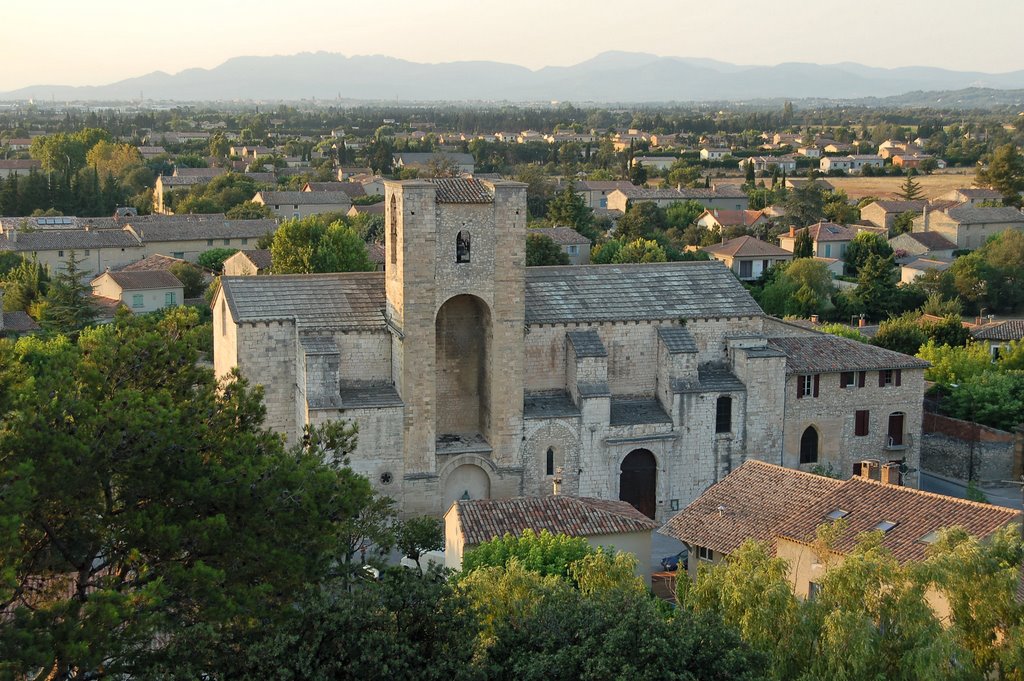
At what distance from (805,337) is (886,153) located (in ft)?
467

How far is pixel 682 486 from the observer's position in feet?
122

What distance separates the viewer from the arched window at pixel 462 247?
34.3 m

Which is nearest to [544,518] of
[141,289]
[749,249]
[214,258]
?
[141,289]

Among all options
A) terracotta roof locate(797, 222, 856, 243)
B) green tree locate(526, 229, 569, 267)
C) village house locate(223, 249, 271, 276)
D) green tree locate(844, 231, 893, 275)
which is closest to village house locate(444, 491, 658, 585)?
village house locate(223, 249, 271, 276)

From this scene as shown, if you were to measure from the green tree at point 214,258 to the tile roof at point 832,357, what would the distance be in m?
47.2

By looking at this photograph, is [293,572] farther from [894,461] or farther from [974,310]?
[974,310]

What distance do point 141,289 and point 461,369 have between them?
3686 centimetres

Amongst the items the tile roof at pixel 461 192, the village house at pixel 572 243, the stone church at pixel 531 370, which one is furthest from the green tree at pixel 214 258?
the tile roof at pixel 461 192

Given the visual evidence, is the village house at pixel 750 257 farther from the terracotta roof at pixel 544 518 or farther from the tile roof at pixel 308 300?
the terracotta roof at pixel 544 518

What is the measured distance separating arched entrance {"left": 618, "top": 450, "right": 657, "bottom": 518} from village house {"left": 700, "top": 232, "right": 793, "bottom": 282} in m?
44.1

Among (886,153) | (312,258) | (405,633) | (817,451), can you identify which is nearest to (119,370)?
(405,633)

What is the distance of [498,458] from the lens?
35.4 meters

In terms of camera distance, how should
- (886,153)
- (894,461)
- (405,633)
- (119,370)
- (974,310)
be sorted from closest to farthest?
(405,633)
(119,370)
(894,461)
(974,310)
(886,153)

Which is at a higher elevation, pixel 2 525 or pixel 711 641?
pixel 2 525
